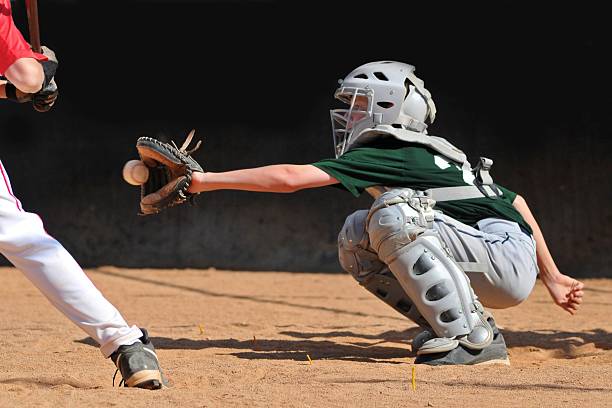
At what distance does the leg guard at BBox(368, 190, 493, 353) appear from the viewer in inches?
159

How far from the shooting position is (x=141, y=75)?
31.6 ft

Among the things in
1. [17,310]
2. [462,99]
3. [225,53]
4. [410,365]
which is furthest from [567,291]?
[225,53]

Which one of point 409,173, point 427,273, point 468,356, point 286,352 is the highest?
point 409,173

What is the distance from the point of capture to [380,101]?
443 cm

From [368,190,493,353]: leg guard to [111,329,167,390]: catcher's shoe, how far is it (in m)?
1.15

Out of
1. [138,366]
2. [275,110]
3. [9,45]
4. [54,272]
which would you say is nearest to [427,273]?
[138,366]

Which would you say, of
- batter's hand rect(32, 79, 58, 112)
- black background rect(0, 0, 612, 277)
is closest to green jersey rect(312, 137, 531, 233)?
batter's hand rect(32, 79, 58, 112)

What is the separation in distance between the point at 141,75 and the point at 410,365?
6.16 metres

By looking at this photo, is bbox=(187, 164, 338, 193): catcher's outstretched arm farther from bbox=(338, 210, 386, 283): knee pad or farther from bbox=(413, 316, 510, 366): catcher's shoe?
bbox=(413, 316, 510, 366): catcher's shoe

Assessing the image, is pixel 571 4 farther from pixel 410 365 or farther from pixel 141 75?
pixel 410 365

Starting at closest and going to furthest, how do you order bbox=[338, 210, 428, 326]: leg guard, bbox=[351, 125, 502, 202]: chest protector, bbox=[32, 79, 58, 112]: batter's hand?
bbox=[32, 79, 58, 112]: batter's hand < bbox=[351, 125, 502, 202]: chest protector < bbox=[338, 210, 428, 326]: leg guard

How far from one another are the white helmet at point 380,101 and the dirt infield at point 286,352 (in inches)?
40.8

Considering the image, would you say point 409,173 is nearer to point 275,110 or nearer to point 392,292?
point 392,292

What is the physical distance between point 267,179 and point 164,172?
0.42 meters
